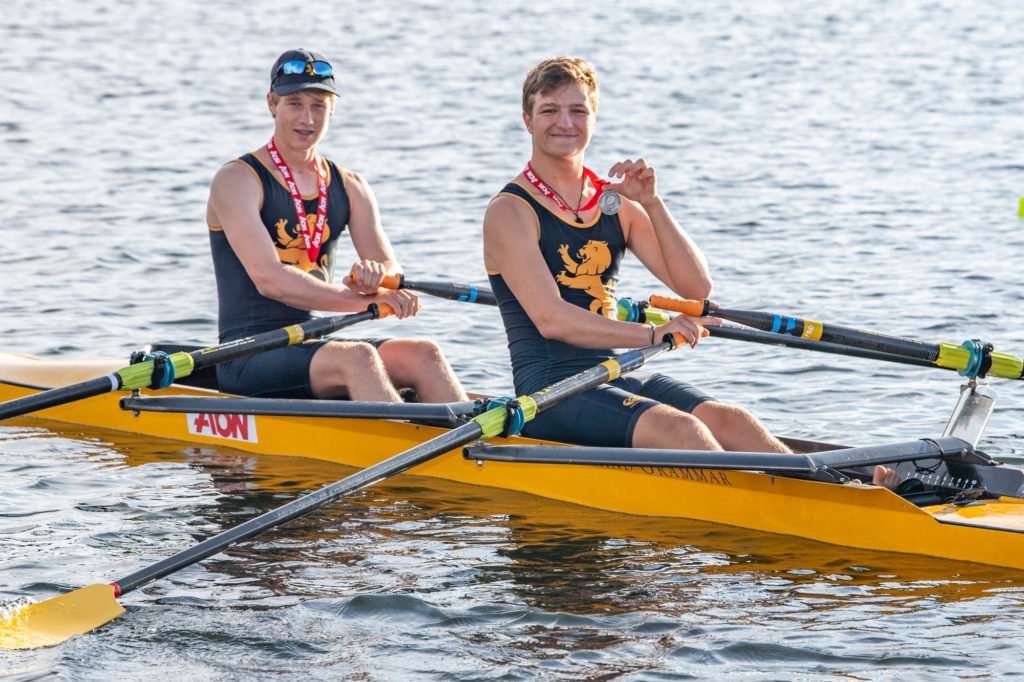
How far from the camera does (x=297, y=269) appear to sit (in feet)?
24.0

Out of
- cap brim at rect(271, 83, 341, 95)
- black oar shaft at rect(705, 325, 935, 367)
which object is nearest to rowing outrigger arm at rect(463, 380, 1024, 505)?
black oar shaft at rect(705, 325, 935, 367)

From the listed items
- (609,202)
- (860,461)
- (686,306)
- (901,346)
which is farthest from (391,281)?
(860,461)

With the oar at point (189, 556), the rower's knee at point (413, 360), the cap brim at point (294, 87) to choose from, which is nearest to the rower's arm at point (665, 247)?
the oar at point (189, 556)

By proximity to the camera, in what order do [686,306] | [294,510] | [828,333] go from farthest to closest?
[828,333] < [686,306] < [294,510]

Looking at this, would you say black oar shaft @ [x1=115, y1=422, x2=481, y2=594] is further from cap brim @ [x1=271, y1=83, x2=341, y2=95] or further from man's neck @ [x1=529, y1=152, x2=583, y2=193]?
cap brim @ [x1=271, y1=83, x2=341, y2=95]

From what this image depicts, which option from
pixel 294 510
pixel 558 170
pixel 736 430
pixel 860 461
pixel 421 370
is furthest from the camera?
pixel 421 370

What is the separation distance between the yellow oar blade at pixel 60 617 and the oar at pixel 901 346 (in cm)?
284

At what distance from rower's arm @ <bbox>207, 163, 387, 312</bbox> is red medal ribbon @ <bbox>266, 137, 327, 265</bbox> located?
184 mm

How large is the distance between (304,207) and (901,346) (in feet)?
10.5

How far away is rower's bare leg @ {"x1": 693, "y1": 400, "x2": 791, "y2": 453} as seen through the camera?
6.17 meters

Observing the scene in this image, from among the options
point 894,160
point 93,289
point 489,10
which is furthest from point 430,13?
point 93,289

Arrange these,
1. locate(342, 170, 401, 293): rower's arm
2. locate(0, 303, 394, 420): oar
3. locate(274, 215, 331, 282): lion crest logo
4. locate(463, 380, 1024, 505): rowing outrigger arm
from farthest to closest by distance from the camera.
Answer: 1. locate(342, 170, 401, 293): rower's arm
2. locate(274, 215, 331, 282): lion crest logo
3. locate(0, 303, 394, 420): oar
4. locate(463, 380, 1024, 505): rowing outrigger arm

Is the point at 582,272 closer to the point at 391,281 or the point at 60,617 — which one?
the point at 391,281

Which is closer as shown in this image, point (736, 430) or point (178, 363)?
point (736, 430)
